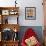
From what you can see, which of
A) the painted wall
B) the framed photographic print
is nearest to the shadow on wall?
the painted wall

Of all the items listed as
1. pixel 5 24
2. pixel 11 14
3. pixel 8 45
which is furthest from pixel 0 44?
pixel 11 14

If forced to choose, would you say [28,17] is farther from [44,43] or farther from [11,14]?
[44,43]

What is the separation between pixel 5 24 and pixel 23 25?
0.68 m

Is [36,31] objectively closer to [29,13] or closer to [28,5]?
[29,13]

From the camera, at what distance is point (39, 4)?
620 cm

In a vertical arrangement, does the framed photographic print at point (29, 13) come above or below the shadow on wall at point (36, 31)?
above

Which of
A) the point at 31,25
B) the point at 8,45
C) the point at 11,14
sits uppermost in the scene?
the point at 11,14

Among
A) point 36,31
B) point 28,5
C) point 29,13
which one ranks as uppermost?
point 28,5

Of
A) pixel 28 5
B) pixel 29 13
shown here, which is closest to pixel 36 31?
pixel 29 13

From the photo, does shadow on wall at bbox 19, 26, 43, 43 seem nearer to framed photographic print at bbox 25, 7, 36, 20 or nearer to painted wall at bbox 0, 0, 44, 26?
painted wall at bbox 0, 0, 44, 26

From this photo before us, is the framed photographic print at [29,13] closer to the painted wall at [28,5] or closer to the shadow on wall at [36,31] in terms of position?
the painted wall at [28,5]

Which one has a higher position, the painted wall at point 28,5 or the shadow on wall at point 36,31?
the painted wall at point 28,5

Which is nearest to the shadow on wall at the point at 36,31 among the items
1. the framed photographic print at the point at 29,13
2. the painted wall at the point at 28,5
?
the painted wall at the point at 28,5

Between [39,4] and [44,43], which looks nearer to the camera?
[44,43]
